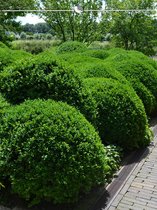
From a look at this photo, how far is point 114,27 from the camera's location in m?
24.7

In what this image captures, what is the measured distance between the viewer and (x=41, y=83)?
4.95 m

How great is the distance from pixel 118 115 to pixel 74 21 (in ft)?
68.5

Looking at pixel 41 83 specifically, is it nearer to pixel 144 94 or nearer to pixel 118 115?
pixel 118 115

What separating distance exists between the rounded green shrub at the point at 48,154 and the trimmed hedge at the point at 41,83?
0.49 meters

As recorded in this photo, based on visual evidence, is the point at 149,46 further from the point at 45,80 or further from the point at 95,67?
the point at 45,80

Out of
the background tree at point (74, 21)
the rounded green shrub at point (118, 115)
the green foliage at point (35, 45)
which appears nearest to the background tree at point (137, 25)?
the background tree at point (74, 21)

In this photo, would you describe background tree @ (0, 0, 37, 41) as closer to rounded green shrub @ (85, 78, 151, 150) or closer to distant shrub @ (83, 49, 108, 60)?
distant shrub @ (83, 49, 108, 60)

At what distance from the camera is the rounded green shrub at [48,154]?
4078 mm

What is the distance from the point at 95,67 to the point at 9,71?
2.42 metres

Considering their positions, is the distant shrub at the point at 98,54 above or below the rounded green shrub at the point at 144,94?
above

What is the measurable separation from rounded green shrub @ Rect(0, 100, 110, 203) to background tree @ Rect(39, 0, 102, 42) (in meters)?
22.0

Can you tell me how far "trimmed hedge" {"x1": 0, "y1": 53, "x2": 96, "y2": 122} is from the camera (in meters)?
4.95

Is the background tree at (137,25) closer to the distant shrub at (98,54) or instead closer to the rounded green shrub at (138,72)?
the distant shrub at (98,54)

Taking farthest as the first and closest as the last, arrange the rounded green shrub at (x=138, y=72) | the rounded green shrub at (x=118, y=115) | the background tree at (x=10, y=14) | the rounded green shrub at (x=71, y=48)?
the background tree at (x=10, y=14)
the rounded green shrub at (x=71, y=48)
the rounded green shrub at (x=138, y=72)
the rounded green shrub at (x=118, y=115)
